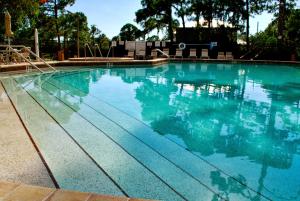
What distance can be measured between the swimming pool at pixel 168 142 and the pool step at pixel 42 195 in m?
0.46

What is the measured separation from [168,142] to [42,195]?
7.37 feet

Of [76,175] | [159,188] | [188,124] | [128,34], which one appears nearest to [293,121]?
[188,124]

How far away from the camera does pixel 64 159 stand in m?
3.07

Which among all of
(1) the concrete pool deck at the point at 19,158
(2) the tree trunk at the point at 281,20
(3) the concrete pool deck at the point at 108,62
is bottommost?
(1) the concrete pool deck at the point at 19,158

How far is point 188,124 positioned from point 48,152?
2.46 metres

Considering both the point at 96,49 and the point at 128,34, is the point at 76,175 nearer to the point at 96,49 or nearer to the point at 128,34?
the point at 96,49

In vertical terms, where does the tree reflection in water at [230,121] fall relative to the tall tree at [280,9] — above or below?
below

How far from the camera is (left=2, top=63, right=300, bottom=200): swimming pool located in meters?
2.74

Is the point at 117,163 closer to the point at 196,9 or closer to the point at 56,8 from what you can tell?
the point at 56,8

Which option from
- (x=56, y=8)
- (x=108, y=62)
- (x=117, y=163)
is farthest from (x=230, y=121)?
(x=56, y=8)

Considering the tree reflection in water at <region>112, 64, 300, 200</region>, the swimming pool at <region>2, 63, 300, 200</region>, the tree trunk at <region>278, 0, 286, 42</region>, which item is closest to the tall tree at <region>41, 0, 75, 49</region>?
Result: the tree trunk at <region>278, 0, 286, 42</region>

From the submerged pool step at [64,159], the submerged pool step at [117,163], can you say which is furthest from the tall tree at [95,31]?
the submerged pool step at [64,159]

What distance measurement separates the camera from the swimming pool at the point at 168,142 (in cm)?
274

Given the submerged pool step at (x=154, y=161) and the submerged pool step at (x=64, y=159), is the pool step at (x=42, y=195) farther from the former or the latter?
the submerged pool step at (x=154, y=161)
